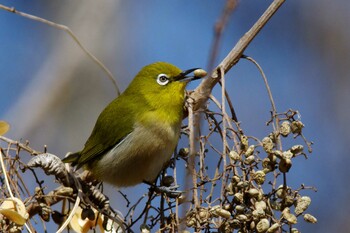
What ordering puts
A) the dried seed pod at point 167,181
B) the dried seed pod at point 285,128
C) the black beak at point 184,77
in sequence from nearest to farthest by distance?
the dried seed pod at point 285,128 → the dried seed pod at point 167,181 → the black beak at point 184,77

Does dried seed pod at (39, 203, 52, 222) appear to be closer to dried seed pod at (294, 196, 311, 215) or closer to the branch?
the branch

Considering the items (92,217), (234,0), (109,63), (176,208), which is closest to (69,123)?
(109,63)

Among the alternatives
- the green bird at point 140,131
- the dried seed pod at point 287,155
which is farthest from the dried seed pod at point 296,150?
the green bird at point 140,131

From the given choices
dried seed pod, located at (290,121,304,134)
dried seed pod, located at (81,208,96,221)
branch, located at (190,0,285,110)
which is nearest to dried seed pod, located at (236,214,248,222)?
Answer: dried seed pod, located at (290,121,304,134)

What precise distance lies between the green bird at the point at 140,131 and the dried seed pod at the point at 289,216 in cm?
140

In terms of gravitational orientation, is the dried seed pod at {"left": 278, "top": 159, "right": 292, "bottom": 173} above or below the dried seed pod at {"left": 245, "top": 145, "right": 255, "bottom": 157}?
below

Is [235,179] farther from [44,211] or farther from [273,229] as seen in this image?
[44,211]

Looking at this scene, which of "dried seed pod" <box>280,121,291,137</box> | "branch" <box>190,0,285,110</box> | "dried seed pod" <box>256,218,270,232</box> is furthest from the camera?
"branch" <box>190,0,285,110</box>

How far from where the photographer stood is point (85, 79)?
7.42 m

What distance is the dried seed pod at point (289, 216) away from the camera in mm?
2551

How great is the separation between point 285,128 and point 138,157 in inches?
63.7

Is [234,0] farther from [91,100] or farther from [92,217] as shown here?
[91,100]

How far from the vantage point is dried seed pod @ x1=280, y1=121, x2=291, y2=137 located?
2816mm

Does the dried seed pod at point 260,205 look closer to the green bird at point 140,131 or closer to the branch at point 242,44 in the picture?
the branch at point 242,44
